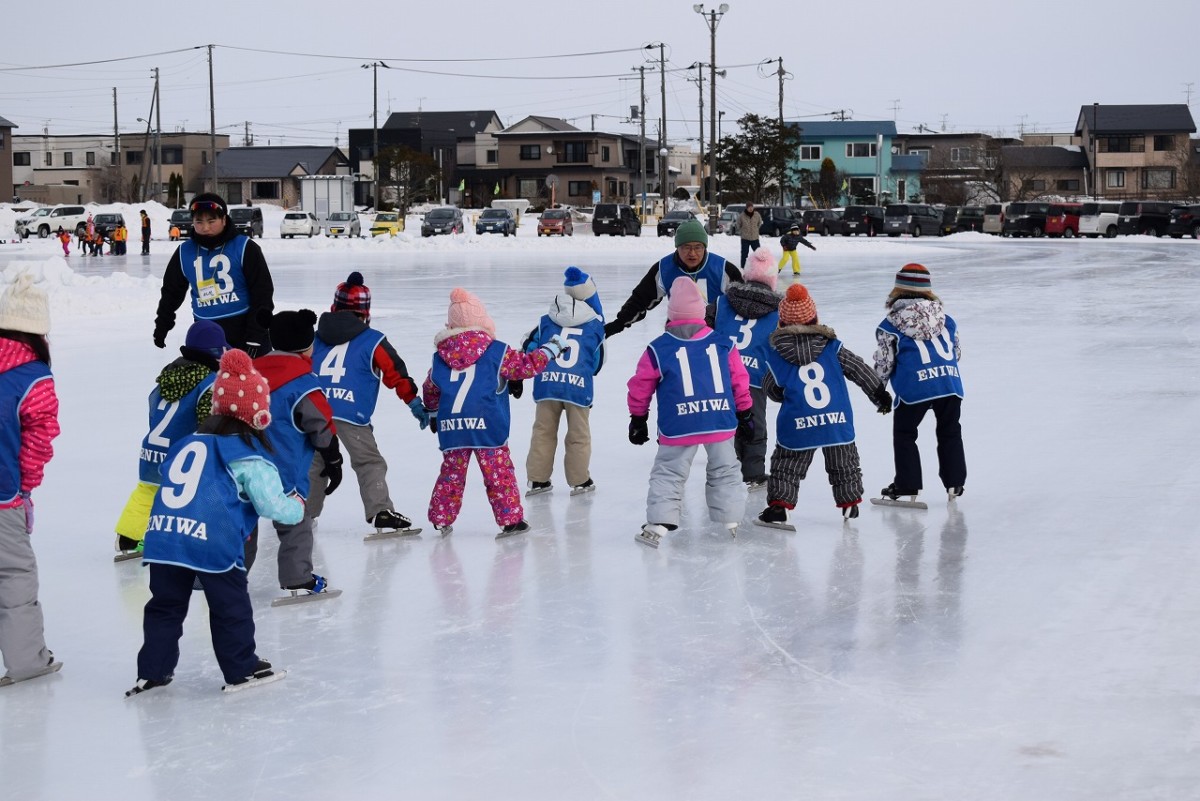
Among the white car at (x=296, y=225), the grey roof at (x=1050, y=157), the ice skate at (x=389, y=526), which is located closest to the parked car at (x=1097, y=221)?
the white car at (x=296, y=225)

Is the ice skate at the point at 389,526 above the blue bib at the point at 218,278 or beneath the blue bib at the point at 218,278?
beneath

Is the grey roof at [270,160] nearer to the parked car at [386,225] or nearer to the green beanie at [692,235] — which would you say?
the parked car at [386,225]

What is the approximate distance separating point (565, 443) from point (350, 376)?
4.57 feet

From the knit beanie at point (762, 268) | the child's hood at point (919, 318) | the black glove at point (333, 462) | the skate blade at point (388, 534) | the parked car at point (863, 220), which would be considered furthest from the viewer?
the parked car at point (863, 220)

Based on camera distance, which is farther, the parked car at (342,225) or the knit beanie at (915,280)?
the parked car at (342,225)

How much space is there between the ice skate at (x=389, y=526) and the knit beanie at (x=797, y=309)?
208 centimetres

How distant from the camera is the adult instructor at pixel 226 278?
257 inches

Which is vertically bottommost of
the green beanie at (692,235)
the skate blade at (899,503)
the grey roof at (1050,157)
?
the skate blade at (899,503)

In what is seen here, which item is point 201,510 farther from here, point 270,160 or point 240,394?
point 270,160

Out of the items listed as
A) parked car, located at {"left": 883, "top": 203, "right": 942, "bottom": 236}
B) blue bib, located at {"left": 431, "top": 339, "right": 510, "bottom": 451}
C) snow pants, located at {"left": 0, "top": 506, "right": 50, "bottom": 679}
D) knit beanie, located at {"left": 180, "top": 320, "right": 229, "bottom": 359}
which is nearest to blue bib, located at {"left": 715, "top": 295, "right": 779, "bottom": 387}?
blue bib, located at {"left": 431, "top": 339, "right": 510, "bottom": 451}

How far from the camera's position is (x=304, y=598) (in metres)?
5.34

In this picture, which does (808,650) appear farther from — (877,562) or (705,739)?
(877,562)

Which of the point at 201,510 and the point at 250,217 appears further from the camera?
the point at 250,217

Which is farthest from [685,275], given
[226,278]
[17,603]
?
[17,603]
